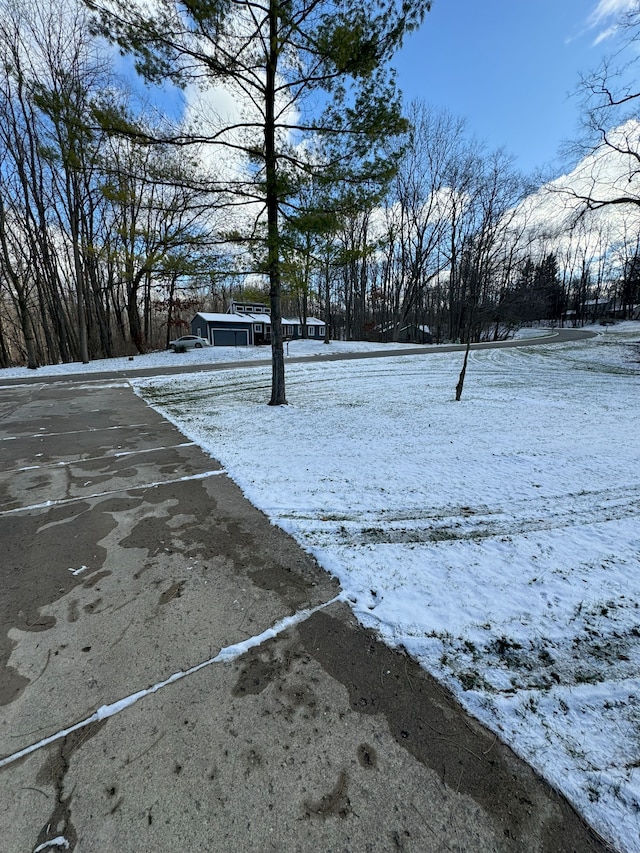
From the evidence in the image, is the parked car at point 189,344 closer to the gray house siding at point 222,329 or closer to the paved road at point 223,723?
the gray house siding at point 222,329

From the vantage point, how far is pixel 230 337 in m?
37.0

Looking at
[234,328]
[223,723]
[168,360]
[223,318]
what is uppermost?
[223,318]

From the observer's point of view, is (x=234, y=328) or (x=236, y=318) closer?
(x=236, y=318)

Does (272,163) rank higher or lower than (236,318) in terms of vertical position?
higher

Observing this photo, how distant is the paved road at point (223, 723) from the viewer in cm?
130

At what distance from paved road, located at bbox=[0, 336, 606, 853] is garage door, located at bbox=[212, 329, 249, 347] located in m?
35.0

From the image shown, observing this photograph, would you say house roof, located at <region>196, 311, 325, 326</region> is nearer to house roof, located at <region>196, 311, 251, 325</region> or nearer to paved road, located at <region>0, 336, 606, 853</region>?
house roof, located at <region>196, 311, 251, 325</region>

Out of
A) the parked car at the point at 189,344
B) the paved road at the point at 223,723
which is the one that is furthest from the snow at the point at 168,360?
the paved road at the point at 223,723

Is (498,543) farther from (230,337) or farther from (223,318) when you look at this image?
(230,337)

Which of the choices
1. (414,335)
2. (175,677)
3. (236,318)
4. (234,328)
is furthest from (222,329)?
(175,677)

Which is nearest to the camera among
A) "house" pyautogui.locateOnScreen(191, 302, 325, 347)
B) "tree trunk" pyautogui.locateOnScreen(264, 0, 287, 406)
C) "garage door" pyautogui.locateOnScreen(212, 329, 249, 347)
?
"tree trunk" pyautogui.locateOnScreen(264, 0, 287, 406)

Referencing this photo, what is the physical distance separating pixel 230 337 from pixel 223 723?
37914mm

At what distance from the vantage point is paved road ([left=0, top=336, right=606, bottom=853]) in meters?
1.30

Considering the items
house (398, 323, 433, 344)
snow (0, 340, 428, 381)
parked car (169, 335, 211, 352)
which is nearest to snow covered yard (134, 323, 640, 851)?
snow (0, 340, 428, 381)
